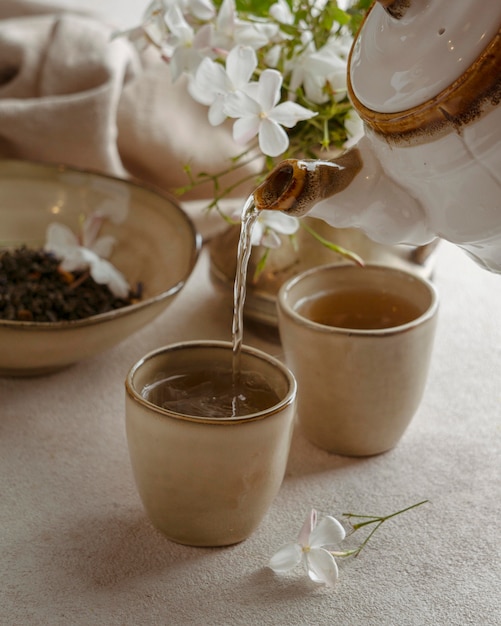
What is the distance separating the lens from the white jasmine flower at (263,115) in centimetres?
70

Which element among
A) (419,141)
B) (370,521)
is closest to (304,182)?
(419,141)

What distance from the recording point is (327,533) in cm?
65

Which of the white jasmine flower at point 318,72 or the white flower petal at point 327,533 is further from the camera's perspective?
the white jasmine flower at point 318,72

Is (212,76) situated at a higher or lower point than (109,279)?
higher

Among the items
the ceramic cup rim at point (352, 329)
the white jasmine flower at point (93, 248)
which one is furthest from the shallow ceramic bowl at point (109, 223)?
the ceramic cup rim at point (352, 329)

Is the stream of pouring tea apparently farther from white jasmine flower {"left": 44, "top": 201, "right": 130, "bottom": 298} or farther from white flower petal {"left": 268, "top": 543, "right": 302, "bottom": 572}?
white jasmine flower {"left": 44, "top": 201, "right": 130, "bottom": 298}

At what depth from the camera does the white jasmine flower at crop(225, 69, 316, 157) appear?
703 millimetres

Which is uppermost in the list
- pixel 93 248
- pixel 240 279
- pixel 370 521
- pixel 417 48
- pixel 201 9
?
pixel 417 48

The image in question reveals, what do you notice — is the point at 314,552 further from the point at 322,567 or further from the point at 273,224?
the point at 273,224

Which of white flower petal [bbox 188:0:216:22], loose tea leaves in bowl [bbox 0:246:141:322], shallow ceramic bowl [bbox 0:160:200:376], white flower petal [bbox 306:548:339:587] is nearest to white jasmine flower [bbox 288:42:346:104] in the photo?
white flower petal [bbox 188:0:216:22]

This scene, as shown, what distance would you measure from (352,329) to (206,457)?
0.21m

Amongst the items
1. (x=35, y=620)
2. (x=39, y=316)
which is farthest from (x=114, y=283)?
(x=35, y=620)

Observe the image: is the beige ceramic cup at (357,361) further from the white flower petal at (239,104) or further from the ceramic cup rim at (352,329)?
the white flower petal at (239,104)

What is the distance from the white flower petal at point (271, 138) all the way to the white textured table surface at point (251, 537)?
26cm
